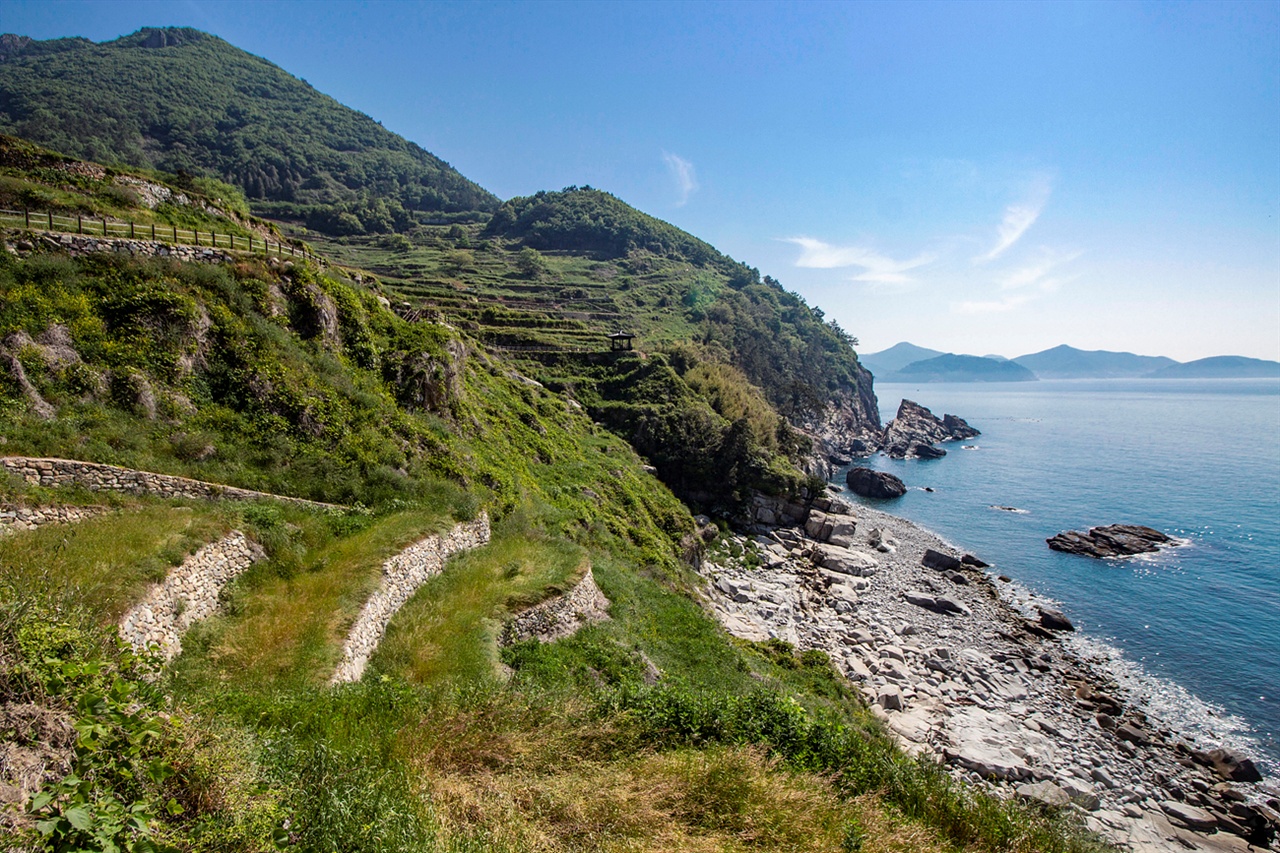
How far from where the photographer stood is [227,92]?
185 m

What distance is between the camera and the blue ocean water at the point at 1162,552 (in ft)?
90.8

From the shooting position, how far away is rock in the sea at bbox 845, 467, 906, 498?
68.5 metres

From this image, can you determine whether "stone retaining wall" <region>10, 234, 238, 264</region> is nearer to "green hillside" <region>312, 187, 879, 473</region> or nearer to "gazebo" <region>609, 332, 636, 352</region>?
"green hillside" <region>312, 187, 879, 473</region>

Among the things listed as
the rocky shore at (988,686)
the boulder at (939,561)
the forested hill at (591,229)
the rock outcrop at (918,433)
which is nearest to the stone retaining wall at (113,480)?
the rocky shore at (988,686)

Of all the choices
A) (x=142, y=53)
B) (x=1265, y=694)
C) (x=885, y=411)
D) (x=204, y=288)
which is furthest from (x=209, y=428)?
(x=142, y=53)

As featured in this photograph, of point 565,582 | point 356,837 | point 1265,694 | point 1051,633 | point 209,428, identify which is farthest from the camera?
point 1051,633

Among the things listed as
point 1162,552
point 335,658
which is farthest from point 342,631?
point 1162,552

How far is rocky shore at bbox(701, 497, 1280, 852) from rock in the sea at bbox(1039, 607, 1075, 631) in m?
0.11

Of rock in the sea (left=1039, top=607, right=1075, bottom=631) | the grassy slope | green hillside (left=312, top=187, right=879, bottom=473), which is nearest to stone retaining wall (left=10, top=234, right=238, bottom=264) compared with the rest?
the grassy slope

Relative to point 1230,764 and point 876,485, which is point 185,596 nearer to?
point 1230,764

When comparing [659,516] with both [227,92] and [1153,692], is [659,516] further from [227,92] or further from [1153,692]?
[227,92]

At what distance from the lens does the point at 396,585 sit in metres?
15.0

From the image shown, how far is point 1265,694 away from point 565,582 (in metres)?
35.4

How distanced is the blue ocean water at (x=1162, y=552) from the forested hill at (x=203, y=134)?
127341mm
